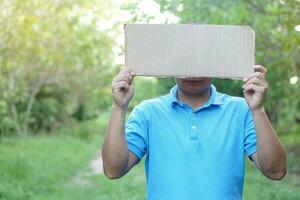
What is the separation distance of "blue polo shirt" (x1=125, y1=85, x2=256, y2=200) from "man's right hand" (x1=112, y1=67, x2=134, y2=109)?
21cm

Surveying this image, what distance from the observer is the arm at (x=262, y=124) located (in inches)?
114

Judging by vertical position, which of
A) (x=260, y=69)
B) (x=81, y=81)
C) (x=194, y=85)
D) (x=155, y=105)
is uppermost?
(x=260, y=69)

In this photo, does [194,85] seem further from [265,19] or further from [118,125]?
[265,19]

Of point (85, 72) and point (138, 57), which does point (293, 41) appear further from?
point (85, 72)

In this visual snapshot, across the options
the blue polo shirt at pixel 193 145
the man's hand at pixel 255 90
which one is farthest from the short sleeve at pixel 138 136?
the man's hand at pixel 255 90

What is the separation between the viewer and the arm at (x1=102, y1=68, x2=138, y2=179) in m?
2.96

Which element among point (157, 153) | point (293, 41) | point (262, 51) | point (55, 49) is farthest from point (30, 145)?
point (157, 153)

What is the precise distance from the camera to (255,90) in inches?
114

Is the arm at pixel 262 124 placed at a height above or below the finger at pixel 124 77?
below

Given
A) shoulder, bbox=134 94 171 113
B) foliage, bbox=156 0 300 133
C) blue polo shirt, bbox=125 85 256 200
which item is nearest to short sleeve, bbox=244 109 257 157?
blue polo shirt, bbox=125 85 256 200

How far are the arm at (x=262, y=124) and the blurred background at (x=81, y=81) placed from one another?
1.17 meters

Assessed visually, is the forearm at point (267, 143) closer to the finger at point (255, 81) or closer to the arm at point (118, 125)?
the finger at point (255, 81)

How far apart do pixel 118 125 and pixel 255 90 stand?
66cm

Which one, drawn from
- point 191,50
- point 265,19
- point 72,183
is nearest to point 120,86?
point 191,50
